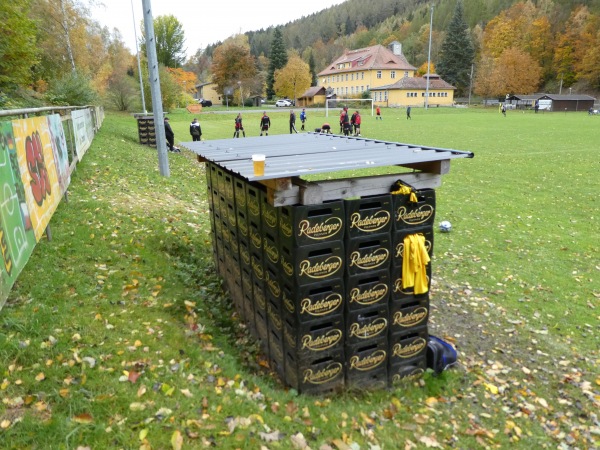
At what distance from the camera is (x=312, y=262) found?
13.7 ft

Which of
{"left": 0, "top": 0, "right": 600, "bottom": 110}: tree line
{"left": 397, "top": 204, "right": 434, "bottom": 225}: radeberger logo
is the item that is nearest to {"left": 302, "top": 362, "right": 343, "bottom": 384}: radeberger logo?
{"left": 397, "top": 204, "right": 434, "bottom": 225}: radeberger logo

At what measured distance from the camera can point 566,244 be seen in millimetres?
9023

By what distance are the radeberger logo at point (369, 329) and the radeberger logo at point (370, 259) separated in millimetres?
610

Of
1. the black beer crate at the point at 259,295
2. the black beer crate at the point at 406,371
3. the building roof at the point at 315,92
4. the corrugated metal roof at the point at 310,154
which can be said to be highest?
the building roof at the point at 315,92

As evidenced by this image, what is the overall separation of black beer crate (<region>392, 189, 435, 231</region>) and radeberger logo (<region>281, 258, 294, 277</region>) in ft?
3.65

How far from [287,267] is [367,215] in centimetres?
90

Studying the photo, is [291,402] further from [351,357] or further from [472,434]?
[472,434]

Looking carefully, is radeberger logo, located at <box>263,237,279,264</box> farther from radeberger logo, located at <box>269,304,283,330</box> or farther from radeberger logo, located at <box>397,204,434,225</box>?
radeberger logo, located at <box>397,204,434,225</box>

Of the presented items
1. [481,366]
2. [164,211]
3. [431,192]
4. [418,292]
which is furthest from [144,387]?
[164,211]

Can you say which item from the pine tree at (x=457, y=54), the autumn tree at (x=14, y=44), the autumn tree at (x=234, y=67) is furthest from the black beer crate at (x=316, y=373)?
the pine tree at (x=457, y=54)

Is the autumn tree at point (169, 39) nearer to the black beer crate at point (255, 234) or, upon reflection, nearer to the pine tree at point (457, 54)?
the pine tree at point (457, 54)

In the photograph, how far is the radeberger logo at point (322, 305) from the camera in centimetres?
426

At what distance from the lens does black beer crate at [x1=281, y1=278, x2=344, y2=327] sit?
13.9 feet

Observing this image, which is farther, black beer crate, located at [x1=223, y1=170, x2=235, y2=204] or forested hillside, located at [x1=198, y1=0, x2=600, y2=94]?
forested hillside, located at [x1=198, y1=0, x2=600, y2=94]
